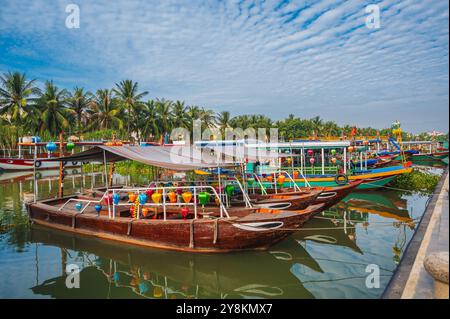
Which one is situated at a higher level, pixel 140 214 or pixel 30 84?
pixel 30 84

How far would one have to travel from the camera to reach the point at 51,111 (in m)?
33.8

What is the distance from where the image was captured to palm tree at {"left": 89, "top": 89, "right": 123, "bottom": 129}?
37.5m

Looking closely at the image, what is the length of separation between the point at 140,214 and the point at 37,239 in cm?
357

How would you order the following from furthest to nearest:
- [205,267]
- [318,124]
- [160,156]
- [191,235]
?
[318,124] → [160,156] → [191,235] → [205,267]

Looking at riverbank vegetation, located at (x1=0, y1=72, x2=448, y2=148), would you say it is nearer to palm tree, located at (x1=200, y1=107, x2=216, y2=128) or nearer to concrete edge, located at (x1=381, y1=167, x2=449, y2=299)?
palm tree, located at (x1=200, y1=107, x2=216, y2=128)

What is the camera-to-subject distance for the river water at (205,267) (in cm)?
618

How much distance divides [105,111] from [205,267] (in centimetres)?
3487

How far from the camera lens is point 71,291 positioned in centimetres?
618

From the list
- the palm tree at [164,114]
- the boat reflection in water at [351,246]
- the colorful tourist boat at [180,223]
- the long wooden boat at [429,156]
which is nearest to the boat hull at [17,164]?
the palm tree at [164,114]

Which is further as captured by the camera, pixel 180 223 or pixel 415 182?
pixel 415 182

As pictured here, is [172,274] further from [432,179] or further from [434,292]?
[432,179]

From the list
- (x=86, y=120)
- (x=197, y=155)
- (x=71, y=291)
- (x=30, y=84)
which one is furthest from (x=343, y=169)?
(x=86, y=120)

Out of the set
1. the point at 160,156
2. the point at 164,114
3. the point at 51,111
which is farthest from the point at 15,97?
the point at 160,156

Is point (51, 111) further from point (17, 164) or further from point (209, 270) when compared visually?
point (209, 270)
